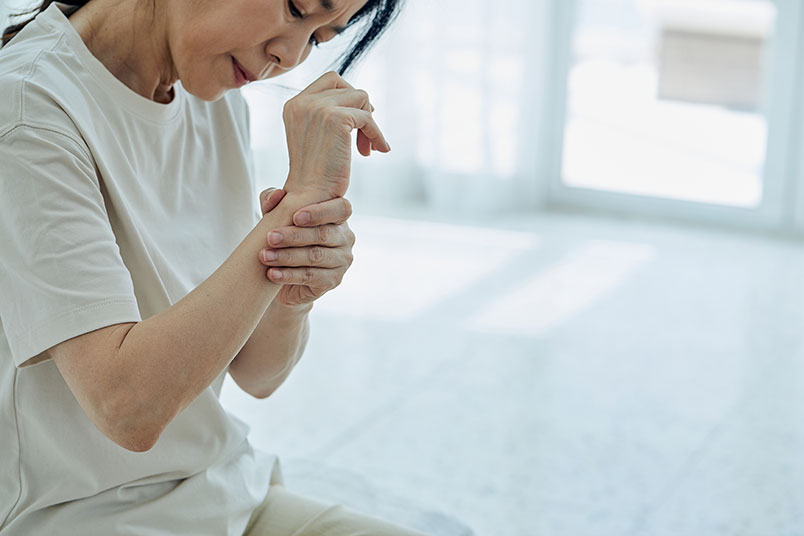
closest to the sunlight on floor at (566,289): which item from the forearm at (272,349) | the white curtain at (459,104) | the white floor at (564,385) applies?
the white floor at (564,385)

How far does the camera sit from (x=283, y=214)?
1.04 metres

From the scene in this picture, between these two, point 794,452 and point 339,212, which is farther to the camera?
point 794,452

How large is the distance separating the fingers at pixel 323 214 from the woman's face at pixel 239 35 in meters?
0.19

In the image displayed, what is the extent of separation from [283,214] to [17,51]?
1.02 feet

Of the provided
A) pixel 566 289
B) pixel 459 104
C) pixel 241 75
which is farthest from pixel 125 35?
pixel 459 104

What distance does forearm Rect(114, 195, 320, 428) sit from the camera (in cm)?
95

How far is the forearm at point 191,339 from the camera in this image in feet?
3.12

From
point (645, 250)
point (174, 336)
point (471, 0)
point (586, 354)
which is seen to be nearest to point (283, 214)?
point (174, 336)

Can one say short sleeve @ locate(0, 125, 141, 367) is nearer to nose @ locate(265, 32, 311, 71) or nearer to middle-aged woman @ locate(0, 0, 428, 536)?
middle-aged woman @ locate(0, 0, 428, 536)

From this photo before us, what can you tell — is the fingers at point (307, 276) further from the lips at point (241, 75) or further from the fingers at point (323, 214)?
the lips at point (241, 75)

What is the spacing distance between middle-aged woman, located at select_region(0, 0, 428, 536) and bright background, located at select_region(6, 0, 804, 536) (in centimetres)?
17

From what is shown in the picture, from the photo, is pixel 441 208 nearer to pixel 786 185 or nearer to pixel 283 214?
pixel 786 185

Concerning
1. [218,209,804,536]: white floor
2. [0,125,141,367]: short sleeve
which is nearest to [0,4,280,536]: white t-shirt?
[0,125,141,367]: short sleeve

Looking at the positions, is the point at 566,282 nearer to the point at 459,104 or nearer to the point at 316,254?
the point at 459,104
